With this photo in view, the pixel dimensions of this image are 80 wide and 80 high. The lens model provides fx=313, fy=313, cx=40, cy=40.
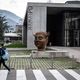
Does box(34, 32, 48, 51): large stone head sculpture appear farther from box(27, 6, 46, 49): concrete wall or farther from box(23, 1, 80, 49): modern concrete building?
box(27, 6, 46, 49): concrete wall

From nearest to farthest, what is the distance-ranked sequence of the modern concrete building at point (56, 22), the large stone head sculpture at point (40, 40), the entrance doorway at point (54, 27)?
the large stone head sculpture at point (40, 40)
the modern concrete building at point (56, 22)
the entrance doorway at point (54, 27)

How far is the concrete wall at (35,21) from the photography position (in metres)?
47.0

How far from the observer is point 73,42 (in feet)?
176

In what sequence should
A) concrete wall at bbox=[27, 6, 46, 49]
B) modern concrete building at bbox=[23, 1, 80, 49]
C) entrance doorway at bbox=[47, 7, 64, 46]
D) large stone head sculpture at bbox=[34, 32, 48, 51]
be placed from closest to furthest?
large stone head sculpture at bbox=[34, 32, 48, 51] → concrete wall at bbox=[27, 6, 46, 49] → modern concrete building at bbox=[23, 1, 80, 49] → entrance doorway at bbox=[47, 7, 64, 46]

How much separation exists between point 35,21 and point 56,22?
16.6 metres

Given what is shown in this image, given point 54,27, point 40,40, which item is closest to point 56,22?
point 54,27

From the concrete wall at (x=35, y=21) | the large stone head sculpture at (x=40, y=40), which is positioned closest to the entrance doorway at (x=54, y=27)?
the concrete wall at (x=35, y=21)

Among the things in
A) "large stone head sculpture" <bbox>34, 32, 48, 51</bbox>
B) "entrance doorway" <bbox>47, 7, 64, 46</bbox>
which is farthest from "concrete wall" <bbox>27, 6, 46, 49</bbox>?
"large stone head sculpture" <bbox>34, 32, 48, 51</bbox>

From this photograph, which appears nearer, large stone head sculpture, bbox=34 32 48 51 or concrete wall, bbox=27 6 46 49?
large stone head sculpture, bbox=34 32 48 51

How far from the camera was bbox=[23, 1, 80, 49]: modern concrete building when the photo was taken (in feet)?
155

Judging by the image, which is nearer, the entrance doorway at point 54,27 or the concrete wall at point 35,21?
the concrete wall at point 35,21

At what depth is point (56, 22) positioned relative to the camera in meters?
63.8

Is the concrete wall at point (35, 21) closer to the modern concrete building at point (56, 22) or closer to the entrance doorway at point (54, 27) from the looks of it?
the modern concrete building at point (56, 22)

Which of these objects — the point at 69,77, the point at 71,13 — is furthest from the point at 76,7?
the point at 69,77
